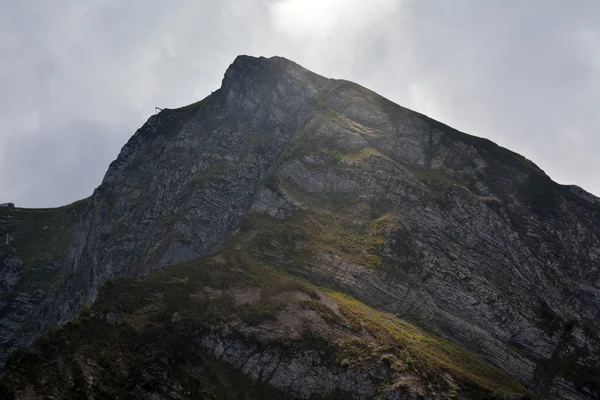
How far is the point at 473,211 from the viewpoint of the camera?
83.0 meters

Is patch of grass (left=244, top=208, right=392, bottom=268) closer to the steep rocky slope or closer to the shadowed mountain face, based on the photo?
the shadowed mountain face

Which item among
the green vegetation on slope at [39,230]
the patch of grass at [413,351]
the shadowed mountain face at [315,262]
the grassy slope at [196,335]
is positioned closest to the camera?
the grassy slope at [196,335]

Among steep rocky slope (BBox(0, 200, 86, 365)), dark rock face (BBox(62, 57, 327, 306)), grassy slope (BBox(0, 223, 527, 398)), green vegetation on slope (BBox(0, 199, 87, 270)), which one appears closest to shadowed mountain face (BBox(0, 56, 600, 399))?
grassy slope (BBox(0, 223, 527, 398))

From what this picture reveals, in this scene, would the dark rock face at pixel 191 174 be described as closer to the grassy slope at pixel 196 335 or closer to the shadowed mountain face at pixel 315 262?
the shadowed mountain face at pixel 315 262

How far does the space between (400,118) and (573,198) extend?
3834 centimetres

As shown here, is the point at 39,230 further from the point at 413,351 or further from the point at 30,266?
the point at 413,351

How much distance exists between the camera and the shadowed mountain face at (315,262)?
51.0 metres

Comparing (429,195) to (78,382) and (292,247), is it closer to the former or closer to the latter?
(292,247)

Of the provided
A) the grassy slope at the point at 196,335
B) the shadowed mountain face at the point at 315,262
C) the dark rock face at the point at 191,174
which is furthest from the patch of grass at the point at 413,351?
the dark rock face at the point at 191,174

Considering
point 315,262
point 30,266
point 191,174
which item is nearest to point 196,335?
point 315,262

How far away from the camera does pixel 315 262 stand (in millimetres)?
70250

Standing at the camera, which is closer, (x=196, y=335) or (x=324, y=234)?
(x=196, y=335)

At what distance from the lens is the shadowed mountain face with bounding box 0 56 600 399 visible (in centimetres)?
5100

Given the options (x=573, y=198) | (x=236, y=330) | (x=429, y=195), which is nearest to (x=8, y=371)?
(x=236, y=330)
